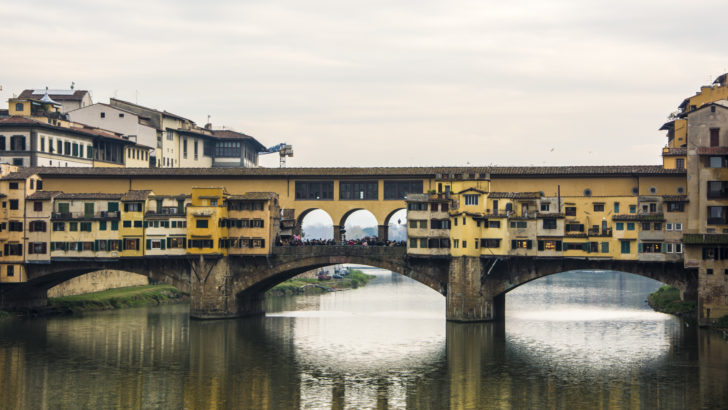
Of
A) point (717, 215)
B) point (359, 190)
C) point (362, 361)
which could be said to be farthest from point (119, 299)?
point (717, 215)

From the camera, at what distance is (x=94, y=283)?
379ft

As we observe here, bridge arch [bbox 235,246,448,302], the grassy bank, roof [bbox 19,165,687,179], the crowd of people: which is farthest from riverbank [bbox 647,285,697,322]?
the grassy bank

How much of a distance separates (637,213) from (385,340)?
2685cm

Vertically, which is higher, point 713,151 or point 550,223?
point 713,151

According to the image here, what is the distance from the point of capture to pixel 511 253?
91.5m

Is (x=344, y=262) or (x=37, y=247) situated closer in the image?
(x=344, y=262)

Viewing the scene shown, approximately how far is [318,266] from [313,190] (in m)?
8.59

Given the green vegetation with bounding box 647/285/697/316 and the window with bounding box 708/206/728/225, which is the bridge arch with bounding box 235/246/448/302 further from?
the green vegetation with bounding box 647/285/697/316

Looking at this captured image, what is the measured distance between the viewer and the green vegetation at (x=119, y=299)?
105375 millimetres

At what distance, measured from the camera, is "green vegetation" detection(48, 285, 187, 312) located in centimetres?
10538

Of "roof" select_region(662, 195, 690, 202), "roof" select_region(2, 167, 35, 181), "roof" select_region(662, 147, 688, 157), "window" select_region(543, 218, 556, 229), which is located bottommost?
"window" select_region(543, 218, 556, 229)

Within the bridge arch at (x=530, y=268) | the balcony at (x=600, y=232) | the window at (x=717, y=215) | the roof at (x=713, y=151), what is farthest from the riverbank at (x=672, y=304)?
the roof at (x=713, y=151)

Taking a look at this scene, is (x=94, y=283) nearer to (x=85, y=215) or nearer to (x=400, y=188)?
(x=85, y=215)

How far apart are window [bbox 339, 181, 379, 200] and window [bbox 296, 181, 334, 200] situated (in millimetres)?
1617
